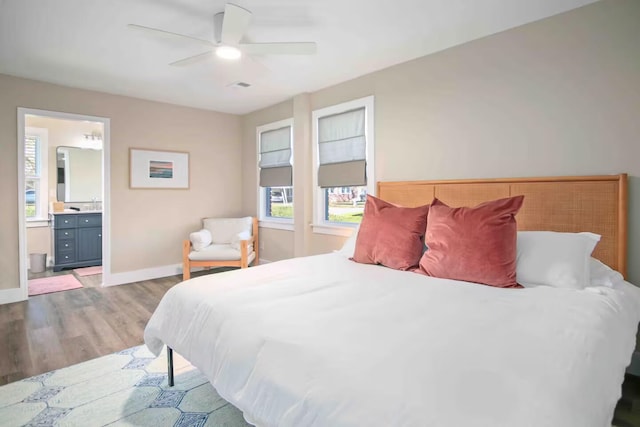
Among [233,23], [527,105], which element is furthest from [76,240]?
[527,105]

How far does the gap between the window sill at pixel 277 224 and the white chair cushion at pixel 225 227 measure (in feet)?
0.60

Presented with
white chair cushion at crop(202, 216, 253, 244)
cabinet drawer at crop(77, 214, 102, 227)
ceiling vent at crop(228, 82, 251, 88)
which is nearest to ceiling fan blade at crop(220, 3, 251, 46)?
ceiling vent at crop(228, 82, 251, 88)

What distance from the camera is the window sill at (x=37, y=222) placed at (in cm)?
531

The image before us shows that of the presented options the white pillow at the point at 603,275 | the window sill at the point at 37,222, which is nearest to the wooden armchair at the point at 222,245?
the window sill at the point at 37,222

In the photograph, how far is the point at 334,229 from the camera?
402cm

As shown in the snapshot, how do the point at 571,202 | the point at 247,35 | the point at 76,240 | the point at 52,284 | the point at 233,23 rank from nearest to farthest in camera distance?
1. the point at 233,23
2. the point at 571,202
3. the point at 247,35
4. the point at 52,284
5. the point at 76,240

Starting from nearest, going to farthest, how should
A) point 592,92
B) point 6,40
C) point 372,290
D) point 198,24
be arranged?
point 372,290 < point 592,92 < point 198,24 < point 6,40

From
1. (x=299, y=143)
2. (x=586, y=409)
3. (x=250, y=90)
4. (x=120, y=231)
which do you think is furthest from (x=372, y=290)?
A: (x=120, y=231)

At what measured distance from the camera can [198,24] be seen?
2592 millimetres

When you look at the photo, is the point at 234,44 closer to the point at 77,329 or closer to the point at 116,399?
the point at 116,399

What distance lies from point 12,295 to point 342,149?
3.98 metres

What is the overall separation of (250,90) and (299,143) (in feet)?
2.86

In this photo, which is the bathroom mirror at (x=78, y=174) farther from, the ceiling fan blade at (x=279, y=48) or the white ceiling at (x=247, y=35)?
the ceiling fan blade at (x=279, y=48)

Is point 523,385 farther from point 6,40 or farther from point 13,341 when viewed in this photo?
point 6,40
